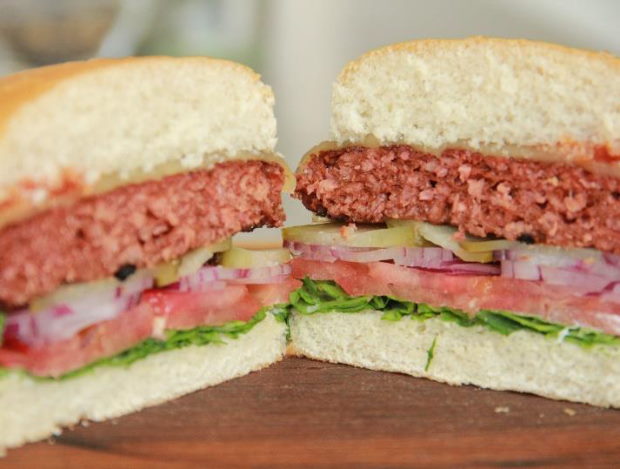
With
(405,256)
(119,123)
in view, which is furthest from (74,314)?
(405,256)

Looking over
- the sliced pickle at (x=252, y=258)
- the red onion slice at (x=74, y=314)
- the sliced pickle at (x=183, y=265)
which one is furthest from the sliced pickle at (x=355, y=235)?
the red onion slice at (x=74, y=314)

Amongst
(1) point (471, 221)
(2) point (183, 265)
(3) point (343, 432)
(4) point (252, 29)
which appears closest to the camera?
(3) point (343, 432)

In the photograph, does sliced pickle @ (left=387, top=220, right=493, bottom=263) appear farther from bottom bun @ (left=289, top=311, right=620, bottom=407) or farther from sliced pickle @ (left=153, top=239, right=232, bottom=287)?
sliced pickle @ (left=153, top=239, right=232, bottom=287)

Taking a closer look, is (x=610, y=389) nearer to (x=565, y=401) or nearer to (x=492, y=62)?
(x=565, y=401)

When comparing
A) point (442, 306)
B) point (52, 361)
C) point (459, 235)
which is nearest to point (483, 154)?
point (459, 235)

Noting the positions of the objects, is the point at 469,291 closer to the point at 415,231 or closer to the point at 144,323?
the point at 415,231
